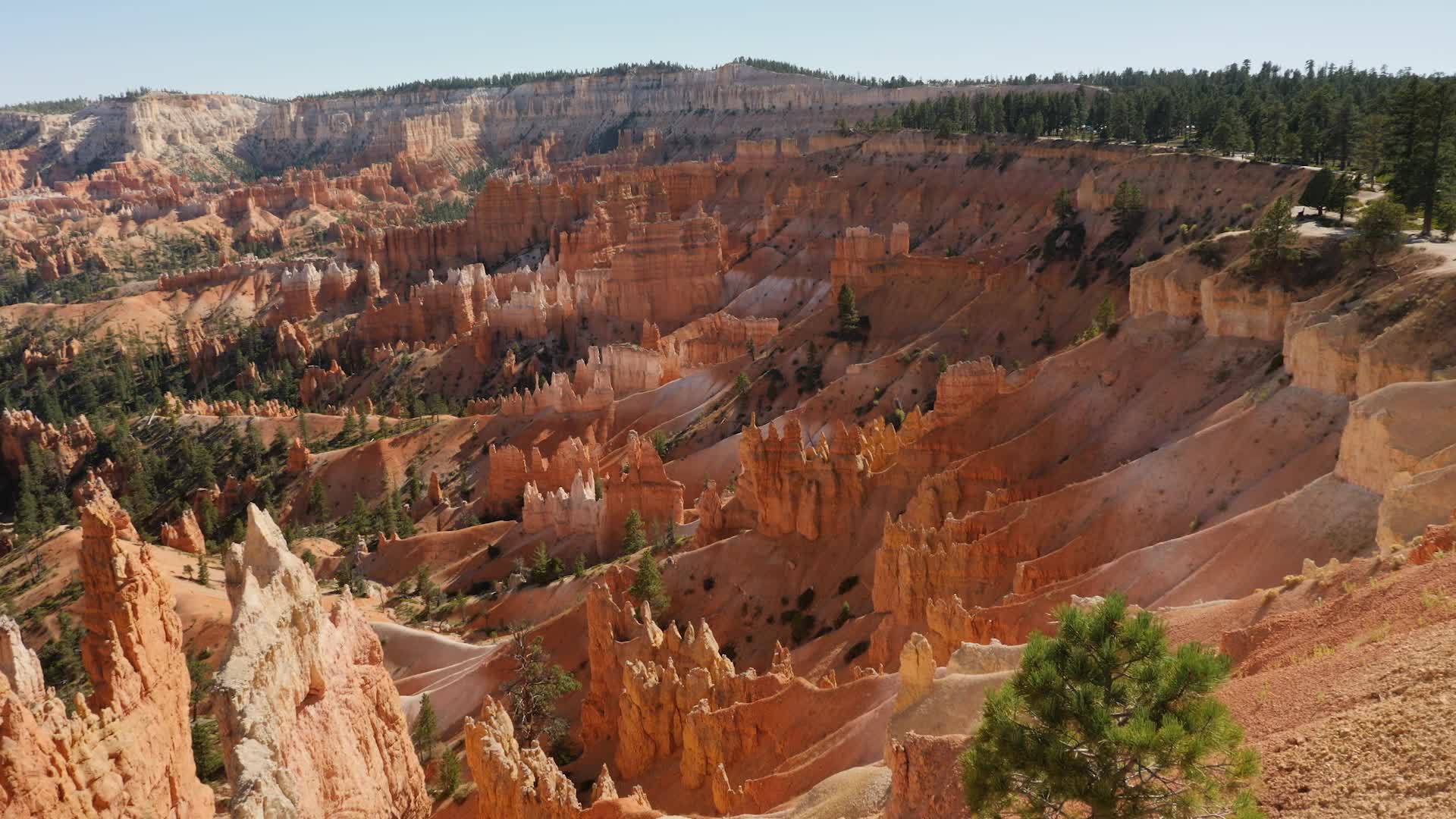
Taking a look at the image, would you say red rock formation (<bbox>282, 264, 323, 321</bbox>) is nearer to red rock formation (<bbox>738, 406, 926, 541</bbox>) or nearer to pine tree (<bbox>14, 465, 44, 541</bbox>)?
pine tree (<bbox>14, 465, 44, 541</bbox>)

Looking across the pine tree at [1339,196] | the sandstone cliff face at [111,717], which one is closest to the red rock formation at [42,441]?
the sandstone cliff face at [111,717]

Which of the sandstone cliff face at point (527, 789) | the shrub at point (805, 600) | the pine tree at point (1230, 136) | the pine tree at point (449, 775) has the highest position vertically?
the pine tree at point (1230, 136)

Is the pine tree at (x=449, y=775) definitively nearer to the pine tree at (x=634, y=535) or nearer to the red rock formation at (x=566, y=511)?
the pine tree at (x=634, y=535)

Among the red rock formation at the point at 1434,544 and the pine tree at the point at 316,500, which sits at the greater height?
the red rock formation at the point at 1434,544

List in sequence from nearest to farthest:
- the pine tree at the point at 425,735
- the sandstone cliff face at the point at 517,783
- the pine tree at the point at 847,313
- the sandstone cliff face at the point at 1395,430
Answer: the sandstone cliff face at the point at 1395,430, the sandstone cliff face at the point at 517,783, the pine tree at the point at 425,735, the pine tree at the point at 847,313

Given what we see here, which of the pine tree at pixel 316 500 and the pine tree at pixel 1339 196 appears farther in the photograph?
the pine tree at pixel 316 500

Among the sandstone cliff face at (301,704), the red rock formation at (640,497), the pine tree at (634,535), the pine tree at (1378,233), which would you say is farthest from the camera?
the red rock formation at (640,497)

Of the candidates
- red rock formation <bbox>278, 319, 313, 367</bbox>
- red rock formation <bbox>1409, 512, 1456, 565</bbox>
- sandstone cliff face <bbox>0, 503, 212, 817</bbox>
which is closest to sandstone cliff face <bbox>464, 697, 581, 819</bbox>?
sandstone cliff face <bbox>0, 503, 212, 817</bbox>

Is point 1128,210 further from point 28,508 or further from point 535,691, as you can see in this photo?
point 28,508
